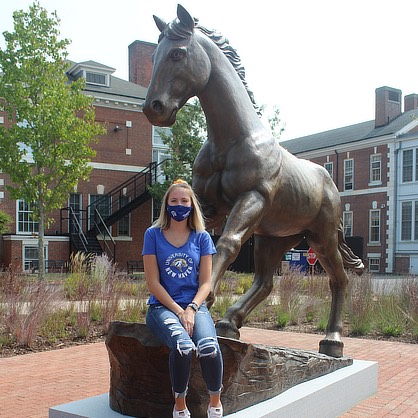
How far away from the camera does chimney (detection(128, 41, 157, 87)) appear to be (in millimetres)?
32406

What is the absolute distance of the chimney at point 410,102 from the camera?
37.1 m

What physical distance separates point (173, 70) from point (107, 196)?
22.9 m

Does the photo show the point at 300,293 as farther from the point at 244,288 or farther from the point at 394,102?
the point at 394,102

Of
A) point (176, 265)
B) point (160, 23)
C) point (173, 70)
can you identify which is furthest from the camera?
point (160, 23)

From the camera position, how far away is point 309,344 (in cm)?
863

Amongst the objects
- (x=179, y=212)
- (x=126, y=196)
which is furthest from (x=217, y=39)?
(x=126, y=196)

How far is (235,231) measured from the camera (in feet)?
12.9

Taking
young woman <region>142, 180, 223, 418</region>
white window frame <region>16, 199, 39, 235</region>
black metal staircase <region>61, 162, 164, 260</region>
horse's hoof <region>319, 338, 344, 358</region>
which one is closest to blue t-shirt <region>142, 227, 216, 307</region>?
young woman <region>142, 180, 223, 418</region>

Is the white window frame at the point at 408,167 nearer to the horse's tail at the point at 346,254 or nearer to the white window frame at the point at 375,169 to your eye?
the white window frame at the point at 375,169

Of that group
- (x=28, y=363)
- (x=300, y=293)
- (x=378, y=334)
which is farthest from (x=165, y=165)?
(x=28, y=363)

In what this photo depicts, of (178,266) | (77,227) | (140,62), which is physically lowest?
(77,227)

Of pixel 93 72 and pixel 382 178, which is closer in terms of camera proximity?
pixel 93 72

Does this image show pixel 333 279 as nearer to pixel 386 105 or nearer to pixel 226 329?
pixel 226 329

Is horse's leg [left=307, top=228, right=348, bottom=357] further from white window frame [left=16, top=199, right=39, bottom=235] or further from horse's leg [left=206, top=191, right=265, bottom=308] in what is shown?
white window frame [left=16, top=199, right=39, bottom=235]
